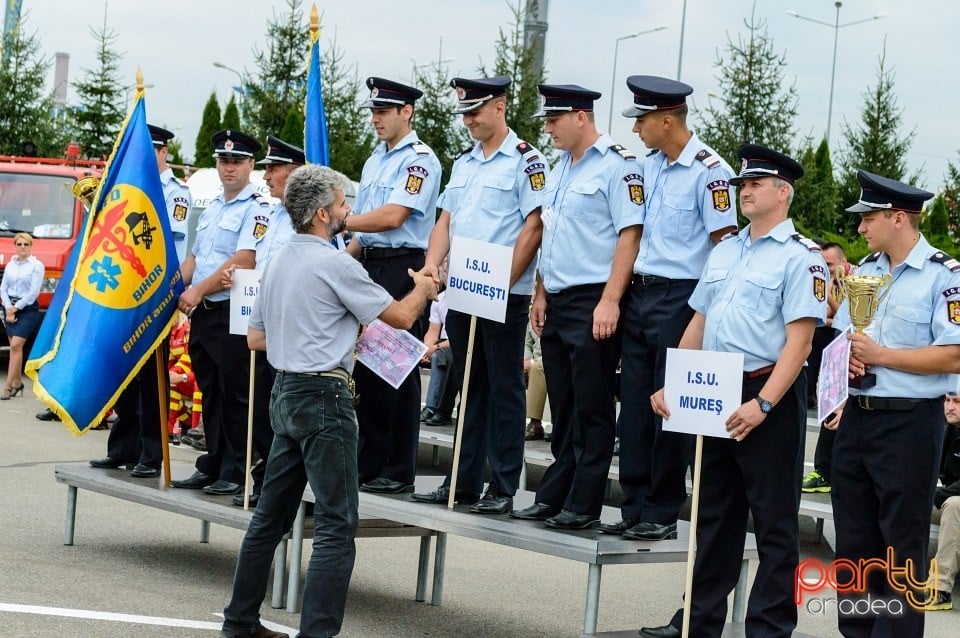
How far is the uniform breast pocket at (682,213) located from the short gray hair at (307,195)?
158cm

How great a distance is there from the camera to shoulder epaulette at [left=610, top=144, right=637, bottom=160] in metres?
6.67

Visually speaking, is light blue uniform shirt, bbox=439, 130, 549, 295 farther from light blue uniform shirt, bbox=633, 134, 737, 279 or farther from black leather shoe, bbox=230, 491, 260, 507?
black leather shoe, bbox=230, 491, 260, 507

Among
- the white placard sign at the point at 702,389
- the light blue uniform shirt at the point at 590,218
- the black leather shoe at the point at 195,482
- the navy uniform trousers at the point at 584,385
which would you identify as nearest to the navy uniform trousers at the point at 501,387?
the navy uniform trousers at the point at 584,385

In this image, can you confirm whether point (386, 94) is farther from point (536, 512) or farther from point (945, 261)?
point (945, 261)

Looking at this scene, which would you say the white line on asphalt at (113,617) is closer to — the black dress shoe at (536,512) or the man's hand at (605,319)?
the black dress shoe at (536,512)

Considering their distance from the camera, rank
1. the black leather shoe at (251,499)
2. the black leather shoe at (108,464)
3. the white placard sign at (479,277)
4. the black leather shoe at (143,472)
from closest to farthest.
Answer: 1. the white placard sign at (479,277)
2. the black leather shoe at (251,499)
3. the black leather shoe at (143,472)
4. the black leather shoe at (108,464)

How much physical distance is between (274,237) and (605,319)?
268 centimetres

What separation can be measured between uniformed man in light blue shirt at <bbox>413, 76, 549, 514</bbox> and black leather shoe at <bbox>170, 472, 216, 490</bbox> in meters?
1.87

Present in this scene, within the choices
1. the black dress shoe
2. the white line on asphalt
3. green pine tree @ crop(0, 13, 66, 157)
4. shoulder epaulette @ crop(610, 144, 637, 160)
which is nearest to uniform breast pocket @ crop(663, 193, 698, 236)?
shoulder epaulette @ crop(610, 144, 637, 160)

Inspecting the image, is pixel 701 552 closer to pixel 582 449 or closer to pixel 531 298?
pixel 582 449

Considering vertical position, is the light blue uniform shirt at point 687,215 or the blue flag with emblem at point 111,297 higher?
the light blue uniform shirt at point 687,215

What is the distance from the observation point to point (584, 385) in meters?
6.60

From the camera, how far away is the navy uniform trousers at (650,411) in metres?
6.34

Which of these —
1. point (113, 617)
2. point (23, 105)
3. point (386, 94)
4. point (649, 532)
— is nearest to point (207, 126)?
point (23, 105)
